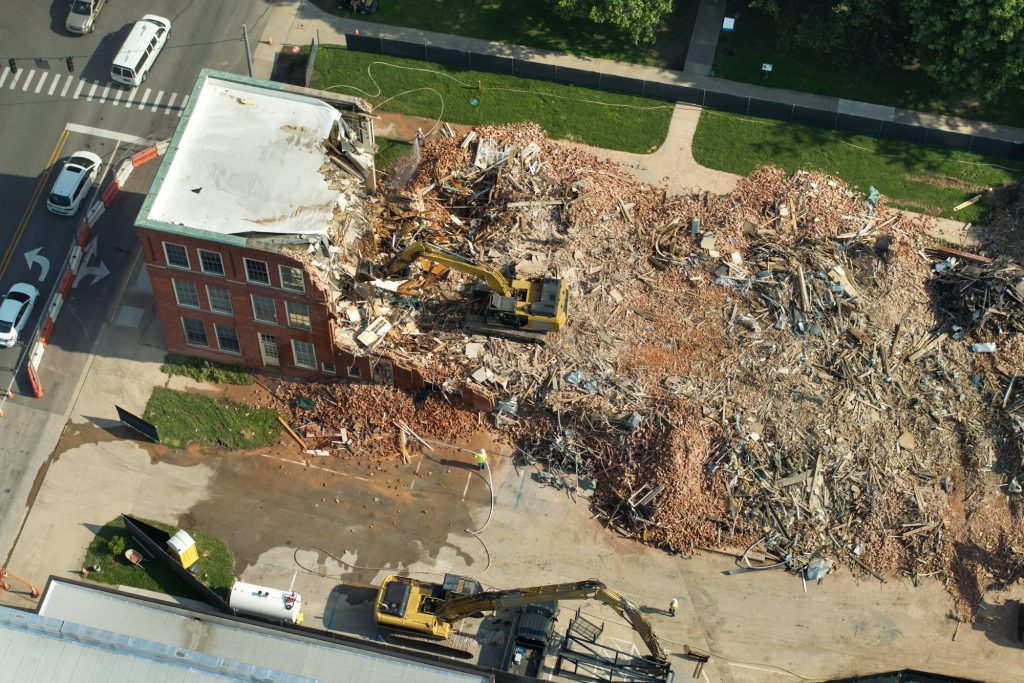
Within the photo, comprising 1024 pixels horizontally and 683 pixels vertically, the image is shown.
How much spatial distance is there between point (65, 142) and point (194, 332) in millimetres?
17780

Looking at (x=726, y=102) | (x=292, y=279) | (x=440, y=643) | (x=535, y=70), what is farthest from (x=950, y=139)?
(x=440, y=643)

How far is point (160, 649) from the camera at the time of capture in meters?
48.0

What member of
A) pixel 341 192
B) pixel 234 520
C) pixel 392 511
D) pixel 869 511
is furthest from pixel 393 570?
pixel 869 511

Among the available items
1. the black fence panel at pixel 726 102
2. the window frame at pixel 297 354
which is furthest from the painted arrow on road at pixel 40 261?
the black fence panel at pixel 726 102

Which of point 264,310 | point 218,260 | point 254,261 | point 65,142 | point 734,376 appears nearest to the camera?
point 254,261

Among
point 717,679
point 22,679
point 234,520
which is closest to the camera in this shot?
point 22,679

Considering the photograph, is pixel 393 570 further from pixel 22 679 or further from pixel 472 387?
pixel 22 679

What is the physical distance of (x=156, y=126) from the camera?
74000 millimetres

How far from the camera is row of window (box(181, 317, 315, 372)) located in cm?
6306

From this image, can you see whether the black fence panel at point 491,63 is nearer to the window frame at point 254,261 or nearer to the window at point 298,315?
the window at point 298,315

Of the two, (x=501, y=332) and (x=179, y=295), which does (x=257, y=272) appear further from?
(x=501, y=332)

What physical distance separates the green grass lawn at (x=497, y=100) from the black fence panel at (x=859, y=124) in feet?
33.6

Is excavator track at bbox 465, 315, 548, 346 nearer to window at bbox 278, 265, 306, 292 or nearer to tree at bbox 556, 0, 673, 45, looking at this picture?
window at bbox 278, 265, 306, 292

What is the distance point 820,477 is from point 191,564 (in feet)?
102
